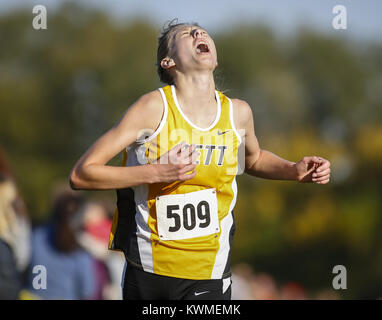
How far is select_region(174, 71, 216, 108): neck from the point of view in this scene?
3354 mm

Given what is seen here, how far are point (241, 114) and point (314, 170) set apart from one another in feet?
1.80

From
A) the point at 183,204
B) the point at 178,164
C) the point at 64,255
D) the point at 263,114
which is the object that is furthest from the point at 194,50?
the point at 263,114

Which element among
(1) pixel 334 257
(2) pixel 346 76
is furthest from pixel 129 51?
(1) pixel 334 257

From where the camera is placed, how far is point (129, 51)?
27375 mm

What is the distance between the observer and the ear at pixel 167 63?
3480mm

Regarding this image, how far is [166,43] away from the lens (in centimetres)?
356

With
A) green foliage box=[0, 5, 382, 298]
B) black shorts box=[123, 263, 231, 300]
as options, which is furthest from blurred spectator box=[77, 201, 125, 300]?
green foliage box=[0, 5, 382, 298]

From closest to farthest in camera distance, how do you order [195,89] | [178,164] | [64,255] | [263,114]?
[178,164]
[195,89]
[64,255]
[263,114]

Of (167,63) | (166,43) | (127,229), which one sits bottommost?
(127,229)

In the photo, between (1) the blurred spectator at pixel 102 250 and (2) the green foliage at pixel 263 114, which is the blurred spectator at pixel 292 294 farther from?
(1) the blurred spectator at pixel 102 250

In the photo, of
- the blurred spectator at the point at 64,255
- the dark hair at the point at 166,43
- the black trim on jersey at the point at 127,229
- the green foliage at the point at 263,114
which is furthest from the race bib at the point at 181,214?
the green foliage at the point at 263,114

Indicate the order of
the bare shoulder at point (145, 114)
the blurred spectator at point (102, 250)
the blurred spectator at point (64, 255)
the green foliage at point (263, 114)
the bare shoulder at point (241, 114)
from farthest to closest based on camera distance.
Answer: the green foliage at point (263, 114)
the blurred spectator at point (102, 250)
the blurred spectator at point (64, 255)
the bare shoulder at point (241, 114)
the bare shoulder at point (145, 114)

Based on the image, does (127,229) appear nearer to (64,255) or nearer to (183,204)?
(183,204)
